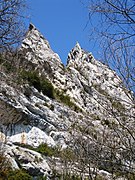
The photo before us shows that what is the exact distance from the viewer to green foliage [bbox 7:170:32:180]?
41.8ft

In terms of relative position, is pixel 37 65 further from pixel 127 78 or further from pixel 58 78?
pixel 127 78

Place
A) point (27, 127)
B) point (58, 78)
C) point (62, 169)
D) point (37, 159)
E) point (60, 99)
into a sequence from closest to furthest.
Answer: point (62, 169) < point (37, 159) < point (27, 127) < point (60, 99) < point (58, 78)

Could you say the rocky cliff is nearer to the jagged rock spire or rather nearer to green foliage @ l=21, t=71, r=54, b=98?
green foliage @ l=21, t=71, r=54, b=98

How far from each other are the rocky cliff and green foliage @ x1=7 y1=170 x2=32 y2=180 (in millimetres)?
661

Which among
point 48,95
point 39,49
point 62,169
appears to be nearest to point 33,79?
point 48,95

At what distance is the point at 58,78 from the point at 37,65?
2.37 meters

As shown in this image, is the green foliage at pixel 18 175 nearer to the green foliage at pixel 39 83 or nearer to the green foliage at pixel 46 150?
the green foliage at pixel 46 150

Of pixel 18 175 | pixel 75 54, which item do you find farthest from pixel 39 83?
pixel 18 175

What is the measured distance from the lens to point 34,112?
21453 mm

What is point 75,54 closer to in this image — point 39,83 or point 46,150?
point 39,83

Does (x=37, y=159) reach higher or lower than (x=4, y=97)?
lower

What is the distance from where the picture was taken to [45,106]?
2298 centimetres

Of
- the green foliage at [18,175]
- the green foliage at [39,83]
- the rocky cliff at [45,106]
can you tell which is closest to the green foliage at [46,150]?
the rocky cliff at [45,106]

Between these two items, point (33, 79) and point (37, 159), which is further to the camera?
point (33, 79)
